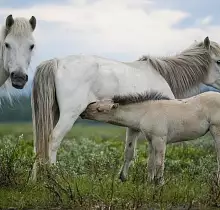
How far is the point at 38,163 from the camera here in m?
9.66

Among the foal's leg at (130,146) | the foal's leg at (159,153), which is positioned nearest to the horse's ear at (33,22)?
the foal's leg at (130,146)

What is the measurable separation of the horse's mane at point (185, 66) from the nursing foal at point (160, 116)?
1.58 metres

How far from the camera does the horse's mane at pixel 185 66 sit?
11.4 meters

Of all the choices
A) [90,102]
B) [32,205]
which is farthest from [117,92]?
[32,205]

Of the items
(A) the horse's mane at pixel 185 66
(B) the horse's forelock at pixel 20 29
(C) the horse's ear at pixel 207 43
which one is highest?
(B) the horse's forelock at pixel 20 29

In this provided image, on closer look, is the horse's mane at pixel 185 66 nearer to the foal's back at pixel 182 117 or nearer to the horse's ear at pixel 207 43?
the horse's ear at pixel 207 43

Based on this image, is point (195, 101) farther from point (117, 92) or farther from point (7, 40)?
point (7, 40)

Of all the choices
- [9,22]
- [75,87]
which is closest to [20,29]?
[9,22]

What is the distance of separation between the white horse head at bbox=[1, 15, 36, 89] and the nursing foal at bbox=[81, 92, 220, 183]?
110 cm

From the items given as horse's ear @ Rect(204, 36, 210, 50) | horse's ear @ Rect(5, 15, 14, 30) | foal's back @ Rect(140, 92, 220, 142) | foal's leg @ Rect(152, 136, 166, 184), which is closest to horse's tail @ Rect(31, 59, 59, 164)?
horse's ear @ Rect(5, 15, 14, 30)

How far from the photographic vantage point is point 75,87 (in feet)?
34.0

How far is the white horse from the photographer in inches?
404

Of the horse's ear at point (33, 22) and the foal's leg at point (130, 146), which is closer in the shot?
the horse's ear at point (33, 22)

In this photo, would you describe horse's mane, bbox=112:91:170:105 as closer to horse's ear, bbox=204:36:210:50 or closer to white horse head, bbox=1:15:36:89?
white horse head, bbox=1:15:36:89
